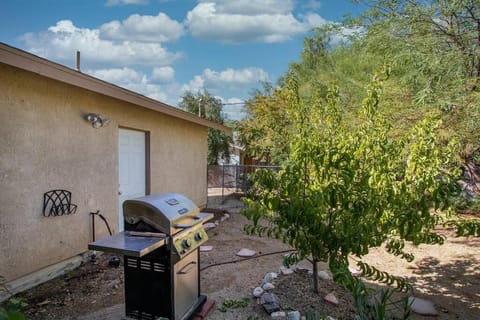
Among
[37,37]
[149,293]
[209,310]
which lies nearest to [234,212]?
[209,310]

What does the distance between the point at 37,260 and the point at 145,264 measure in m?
2.21

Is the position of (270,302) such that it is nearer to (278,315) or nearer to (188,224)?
(278,315)

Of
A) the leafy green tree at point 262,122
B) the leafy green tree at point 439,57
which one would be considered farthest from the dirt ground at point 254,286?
the leafy green tree at point 262,122

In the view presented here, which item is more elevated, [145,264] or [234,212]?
[145,264]

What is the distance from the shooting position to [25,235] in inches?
146

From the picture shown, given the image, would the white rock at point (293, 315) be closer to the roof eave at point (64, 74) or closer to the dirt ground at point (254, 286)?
the dirt ground at point (254, 286)

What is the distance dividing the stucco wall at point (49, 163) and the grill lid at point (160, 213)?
193 centimetres

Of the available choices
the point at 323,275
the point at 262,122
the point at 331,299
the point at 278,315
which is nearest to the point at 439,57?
the point at 323,275

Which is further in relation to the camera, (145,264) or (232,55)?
(232,55)

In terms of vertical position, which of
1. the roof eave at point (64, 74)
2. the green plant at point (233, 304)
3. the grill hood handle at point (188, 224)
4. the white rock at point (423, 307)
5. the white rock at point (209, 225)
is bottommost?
the white rock at point (423, 307)

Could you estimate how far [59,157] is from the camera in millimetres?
4184

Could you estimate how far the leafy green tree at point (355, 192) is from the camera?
2688mm

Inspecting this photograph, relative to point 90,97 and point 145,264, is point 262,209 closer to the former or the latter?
point 145,264

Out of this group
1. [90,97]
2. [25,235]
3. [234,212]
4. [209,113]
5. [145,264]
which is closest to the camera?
[145,264]
